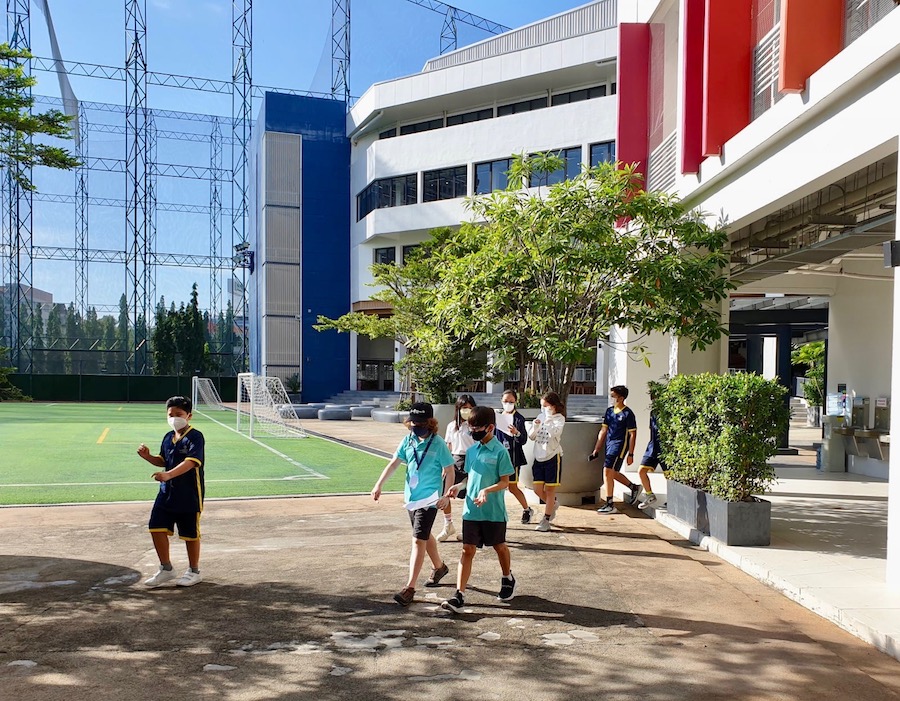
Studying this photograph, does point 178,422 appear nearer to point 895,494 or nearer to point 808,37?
point 895,494

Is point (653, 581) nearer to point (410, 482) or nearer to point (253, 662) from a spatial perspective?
point (410, 482)

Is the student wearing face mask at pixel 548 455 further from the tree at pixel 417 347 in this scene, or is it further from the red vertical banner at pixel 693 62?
the tree at pixel 417 347

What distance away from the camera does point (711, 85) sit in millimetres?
10852

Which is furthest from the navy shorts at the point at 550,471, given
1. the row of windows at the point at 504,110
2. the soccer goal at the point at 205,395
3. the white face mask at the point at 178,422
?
the soccer goal at the point at 205,395

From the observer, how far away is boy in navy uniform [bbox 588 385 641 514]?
1070 centimetres

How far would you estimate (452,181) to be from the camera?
1465 inches

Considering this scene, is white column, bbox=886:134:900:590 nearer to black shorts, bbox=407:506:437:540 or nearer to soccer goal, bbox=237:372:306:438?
black shorts, bbox=407:506:437:540

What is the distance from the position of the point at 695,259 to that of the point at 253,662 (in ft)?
26.9

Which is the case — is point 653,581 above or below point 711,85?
below

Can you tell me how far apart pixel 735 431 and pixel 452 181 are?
30307 millimetres

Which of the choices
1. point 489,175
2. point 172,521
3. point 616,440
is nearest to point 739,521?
point 616,440

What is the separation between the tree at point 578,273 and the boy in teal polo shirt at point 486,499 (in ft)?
13.5

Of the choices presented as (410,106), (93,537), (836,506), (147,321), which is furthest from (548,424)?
(147,321)

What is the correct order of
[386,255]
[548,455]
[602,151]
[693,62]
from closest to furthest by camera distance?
[548,455] → [693,62] → [602,151] → [386,255]
